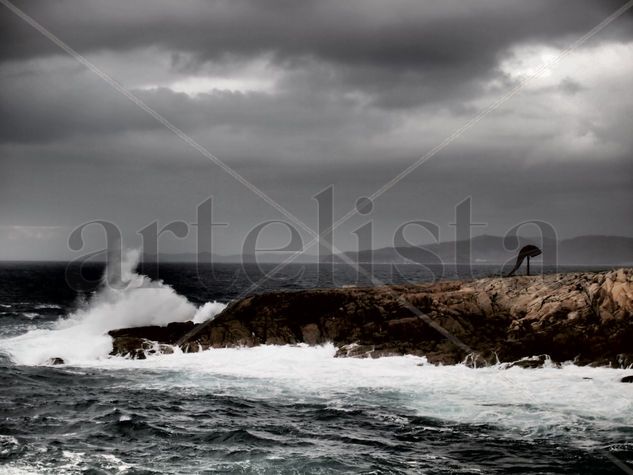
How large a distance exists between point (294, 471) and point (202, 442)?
3.48 metres

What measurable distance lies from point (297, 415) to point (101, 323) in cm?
1903

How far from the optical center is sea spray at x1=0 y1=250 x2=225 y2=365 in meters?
30.3

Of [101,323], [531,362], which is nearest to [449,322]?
[531,362]

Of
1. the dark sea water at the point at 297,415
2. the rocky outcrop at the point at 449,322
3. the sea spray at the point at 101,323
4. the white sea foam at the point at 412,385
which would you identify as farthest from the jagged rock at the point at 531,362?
the sea spray at the point at 101,323

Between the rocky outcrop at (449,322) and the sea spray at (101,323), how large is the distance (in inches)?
64.0

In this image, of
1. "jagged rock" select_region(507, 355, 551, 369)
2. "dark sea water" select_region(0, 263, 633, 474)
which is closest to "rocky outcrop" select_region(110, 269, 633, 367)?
"jagged rock" select_region(507, 355, 551, 369)

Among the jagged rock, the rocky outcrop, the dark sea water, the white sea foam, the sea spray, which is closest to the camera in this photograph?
the dark sea water

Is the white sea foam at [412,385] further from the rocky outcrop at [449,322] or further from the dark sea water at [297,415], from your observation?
the rocky outcrop at [449,322]

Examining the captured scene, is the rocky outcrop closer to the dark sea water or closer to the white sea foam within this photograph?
the white sea foam

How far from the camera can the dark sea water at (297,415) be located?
15992 mm

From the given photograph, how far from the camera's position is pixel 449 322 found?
93.8 feet

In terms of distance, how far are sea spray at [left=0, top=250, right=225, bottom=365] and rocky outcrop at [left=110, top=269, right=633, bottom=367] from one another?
5.33 ft

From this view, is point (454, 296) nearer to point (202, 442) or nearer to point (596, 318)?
point (596, 318)

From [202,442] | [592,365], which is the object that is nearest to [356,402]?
[202,442]
